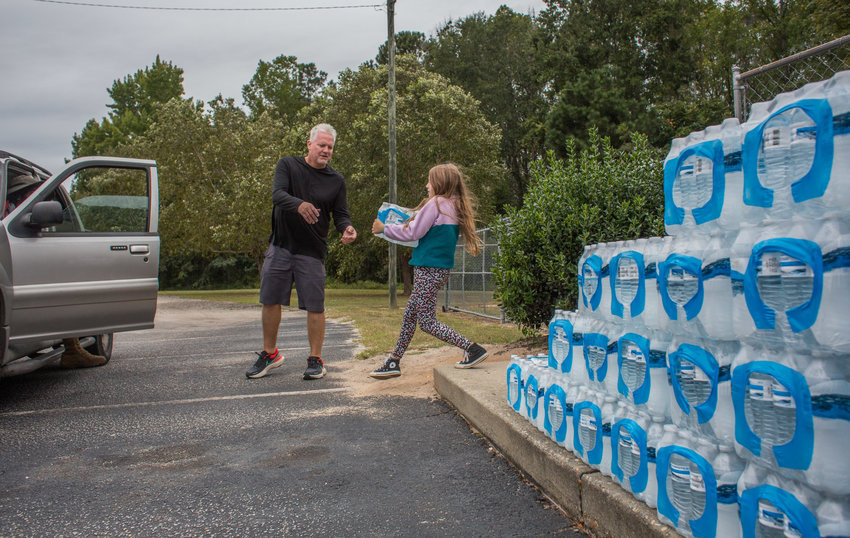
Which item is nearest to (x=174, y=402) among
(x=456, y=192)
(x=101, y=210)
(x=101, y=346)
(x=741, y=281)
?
(x=101, y=210)

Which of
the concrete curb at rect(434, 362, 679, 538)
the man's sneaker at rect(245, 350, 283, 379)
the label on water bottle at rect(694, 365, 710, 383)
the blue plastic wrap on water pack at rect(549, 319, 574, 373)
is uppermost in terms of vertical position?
the label on water bottle at rect(694, 365, 710, 383)

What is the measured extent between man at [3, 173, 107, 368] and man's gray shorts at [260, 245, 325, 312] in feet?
6.94

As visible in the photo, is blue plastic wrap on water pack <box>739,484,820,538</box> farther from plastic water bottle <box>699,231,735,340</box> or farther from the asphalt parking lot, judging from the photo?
the asphalt parking lot

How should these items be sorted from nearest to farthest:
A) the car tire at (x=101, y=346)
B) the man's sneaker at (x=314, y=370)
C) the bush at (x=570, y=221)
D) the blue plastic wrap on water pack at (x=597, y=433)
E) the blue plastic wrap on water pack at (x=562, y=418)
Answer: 1. the blue plastic wrap on water pack at (x=597, y=433)
2. the blue plastic wrap on water pack at (x=562, y=418)
3. the bush at (x=570, y=221)
4. the man's sneaker at (x=314, y=370)
5. the car tire at (x=101, y=346)

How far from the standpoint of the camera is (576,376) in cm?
288

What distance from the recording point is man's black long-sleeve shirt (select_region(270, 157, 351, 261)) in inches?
217

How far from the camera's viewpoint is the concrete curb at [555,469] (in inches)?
85.1

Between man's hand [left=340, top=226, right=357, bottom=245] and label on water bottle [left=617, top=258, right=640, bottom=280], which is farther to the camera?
man's hand [left=340, top=226, right=357, bottom=245]

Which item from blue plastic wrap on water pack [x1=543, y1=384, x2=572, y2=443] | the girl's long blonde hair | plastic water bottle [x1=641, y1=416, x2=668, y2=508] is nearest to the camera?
plastic water bottle [x1=641, y1=416, x2=668, y2=508]

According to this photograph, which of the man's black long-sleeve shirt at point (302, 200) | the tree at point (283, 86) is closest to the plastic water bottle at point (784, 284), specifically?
the man's black long-sleeve shirt at point (302, 200)

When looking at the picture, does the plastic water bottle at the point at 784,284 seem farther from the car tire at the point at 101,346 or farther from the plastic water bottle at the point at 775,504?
the car tire at the point at 101,346

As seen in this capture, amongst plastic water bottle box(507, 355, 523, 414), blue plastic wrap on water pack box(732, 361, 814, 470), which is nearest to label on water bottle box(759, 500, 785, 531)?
blue plastic wrap on water pack box(732, 361, 814, 470)

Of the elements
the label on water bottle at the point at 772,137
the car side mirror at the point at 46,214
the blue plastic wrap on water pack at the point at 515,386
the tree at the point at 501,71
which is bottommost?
the blue plastic wrap on water pack at the point at 515,386

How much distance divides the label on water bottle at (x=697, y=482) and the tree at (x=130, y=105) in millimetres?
60510
